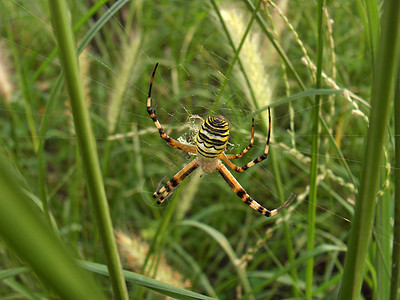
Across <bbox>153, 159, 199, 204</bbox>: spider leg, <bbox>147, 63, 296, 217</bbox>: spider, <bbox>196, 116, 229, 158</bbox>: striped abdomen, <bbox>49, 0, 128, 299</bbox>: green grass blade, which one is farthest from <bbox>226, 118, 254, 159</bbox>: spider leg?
<bbox>49, 0, 128, 299</bbox>: green grass blade

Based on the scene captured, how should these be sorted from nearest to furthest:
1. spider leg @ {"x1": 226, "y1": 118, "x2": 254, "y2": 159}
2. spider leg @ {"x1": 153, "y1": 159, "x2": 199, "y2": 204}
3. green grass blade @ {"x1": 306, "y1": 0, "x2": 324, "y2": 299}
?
green grass blade @ {"x1": 306, "y1": 0, "x2": 324, "y2": 299} → spider leg @ {"x1": 226, "y1": 118, "x2": 254, "y2": 159} → spider leg @ {"x1": 153, "y1": 159, "x2": 199, "y2": 204}

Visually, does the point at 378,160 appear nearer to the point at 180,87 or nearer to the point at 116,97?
the point at 116,97

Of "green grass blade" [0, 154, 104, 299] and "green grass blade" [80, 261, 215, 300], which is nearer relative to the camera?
"green grass blade" [0, 154, 104, 299]

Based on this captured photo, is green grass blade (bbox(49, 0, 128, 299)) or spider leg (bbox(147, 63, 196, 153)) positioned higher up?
spider leg (bbox(147, 63, 196, 153))

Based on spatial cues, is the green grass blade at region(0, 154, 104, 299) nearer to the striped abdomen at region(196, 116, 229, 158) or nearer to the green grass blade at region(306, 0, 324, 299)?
the green grass blade at region(306, 0, 324, 299)

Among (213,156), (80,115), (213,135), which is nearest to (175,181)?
(213,156)

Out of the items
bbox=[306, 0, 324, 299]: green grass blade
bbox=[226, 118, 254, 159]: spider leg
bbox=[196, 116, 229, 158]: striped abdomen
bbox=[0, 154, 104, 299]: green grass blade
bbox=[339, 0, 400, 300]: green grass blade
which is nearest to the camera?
bbox=[0, 154, 104, 299]: green grass blade

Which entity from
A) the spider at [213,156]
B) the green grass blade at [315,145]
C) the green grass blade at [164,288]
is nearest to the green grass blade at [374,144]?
the green grass blade at [164,288]

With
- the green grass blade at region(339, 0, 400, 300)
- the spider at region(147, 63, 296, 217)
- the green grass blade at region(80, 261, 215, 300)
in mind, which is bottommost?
the green grass blade at region(80, 261, 215, 300)

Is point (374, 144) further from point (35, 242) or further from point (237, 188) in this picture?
point (237, 188)
